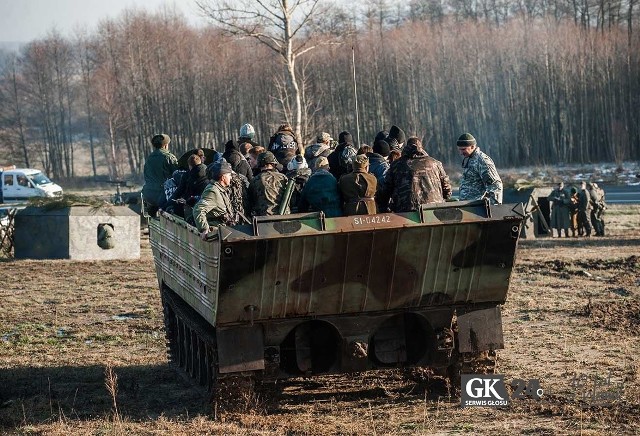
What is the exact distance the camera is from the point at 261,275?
32.6 ft

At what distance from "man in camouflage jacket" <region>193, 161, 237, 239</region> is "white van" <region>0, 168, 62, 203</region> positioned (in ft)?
139

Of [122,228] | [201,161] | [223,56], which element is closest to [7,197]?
[223,56]

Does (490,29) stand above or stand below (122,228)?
above

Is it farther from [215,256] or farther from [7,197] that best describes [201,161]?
[7,197]

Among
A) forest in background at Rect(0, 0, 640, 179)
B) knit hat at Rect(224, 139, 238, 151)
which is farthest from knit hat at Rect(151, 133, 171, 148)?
forest in background at Rect(0, 0, 640, 179)

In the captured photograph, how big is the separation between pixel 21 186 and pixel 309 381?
141ft

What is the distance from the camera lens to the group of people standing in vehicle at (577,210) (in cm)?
2950

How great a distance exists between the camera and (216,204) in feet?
35.2

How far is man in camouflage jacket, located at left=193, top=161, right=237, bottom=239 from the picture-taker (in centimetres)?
1050

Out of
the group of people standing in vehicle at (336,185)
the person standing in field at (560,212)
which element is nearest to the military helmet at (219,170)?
the group of people standing in vehicle at (336,185)

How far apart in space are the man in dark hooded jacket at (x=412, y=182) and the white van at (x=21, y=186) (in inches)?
1684

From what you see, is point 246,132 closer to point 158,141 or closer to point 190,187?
point 158,141

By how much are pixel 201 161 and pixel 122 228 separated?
43.9 ft

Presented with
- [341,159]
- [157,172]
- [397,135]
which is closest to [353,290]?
[341,159]
